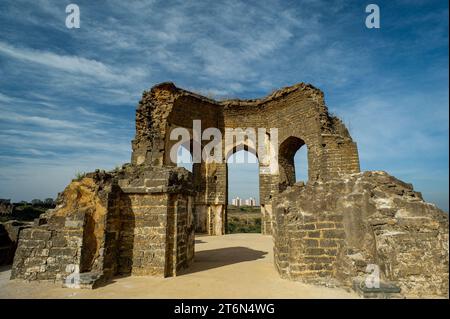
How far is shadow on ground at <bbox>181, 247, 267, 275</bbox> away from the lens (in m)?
6.94

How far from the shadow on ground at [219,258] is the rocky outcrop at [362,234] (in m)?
2.08

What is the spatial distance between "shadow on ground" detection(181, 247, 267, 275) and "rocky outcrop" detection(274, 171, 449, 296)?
2082mm

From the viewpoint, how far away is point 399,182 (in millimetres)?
5570

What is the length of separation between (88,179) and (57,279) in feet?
6.84

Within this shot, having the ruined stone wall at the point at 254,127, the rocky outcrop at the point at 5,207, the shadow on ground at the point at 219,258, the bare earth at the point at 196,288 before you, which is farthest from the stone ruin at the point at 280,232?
the rocky outcrop at the point at 5,207

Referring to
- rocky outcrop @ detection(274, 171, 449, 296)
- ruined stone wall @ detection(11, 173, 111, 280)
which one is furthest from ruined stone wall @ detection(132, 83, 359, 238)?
rocky outcrop @ detection(274, 171, 449, 296)

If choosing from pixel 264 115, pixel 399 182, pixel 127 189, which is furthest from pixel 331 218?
pixel 264 115

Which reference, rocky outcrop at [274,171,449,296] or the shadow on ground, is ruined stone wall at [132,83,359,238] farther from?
rocky outcrop at [274,171,449,296]

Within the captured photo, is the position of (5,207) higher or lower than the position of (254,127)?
lower

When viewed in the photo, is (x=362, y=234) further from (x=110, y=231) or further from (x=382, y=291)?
(x=110, y=231)

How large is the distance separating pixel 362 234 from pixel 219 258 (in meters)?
4.56

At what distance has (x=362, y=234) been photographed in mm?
5094

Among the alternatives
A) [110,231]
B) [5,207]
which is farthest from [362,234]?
[5,207]
